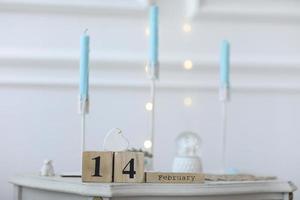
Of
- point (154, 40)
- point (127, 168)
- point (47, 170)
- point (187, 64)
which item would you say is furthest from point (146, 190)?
point (187, 64)

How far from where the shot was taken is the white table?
2.27 feet

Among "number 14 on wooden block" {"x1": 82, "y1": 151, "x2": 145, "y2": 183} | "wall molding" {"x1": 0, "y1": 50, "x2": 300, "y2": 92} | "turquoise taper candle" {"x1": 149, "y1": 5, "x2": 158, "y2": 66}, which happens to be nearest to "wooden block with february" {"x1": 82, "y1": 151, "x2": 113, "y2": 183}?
"number 14 on wooden block" {"x1": 82, "y1": 151, "x2": 145, "y2": 183}

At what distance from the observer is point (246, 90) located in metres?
1.18

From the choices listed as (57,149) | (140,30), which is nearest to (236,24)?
(140,30)

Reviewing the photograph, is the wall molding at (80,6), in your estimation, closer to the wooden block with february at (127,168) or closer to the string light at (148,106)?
the string light at (148,106)

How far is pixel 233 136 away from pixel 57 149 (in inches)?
13.6

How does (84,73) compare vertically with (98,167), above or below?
above

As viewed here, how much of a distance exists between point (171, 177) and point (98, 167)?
0.09m

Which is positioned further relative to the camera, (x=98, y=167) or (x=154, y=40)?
(x=154, y=40)

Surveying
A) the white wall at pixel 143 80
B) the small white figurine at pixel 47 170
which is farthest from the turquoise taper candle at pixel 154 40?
the small white figurine at pixel 47 170

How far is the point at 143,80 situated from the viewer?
1.15 m

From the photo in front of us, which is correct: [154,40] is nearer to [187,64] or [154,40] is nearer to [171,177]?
[187,64]

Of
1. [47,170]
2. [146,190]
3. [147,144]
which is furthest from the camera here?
→ [147,144]

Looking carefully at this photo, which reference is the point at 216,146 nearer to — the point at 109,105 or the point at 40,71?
the point at 109,105
